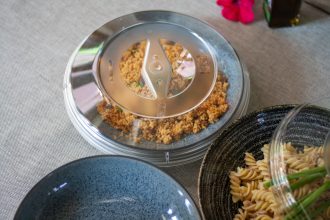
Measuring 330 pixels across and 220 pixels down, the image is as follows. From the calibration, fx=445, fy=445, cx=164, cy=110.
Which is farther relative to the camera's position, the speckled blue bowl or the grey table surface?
the grey table surface

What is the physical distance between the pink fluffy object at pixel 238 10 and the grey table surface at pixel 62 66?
0.05 ft

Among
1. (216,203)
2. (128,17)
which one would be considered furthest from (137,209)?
(128,17)

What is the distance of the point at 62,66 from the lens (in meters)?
0.78

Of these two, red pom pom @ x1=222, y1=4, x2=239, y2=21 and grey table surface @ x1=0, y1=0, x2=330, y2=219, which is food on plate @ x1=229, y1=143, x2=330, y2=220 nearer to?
grey table surface @ x1=0, y1=0, x2=330, y2=219

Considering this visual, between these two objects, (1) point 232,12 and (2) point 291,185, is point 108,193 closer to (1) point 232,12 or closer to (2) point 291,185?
(2) point 291,185

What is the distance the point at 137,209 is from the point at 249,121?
0.66ft

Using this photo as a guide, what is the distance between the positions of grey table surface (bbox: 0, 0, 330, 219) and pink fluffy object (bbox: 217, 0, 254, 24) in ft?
0.05

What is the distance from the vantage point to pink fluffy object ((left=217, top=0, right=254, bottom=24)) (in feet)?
2.71

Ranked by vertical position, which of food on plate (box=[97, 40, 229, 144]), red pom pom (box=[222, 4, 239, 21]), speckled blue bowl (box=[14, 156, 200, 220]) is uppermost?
red pom pom (box=[222, 4, 239, 21])

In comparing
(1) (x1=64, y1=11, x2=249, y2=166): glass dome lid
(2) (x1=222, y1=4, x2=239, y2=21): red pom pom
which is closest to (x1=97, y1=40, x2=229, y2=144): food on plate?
(1) (x1=64, y1=11, x2=249, y2=166): glass dome lid

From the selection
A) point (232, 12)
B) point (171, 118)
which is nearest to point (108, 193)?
point (171, 118)

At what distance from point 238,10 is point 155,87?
257mm

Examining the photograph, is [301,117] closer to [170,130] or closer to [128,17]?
[170,130]

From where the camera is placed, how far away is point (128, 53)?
734 millimetres
